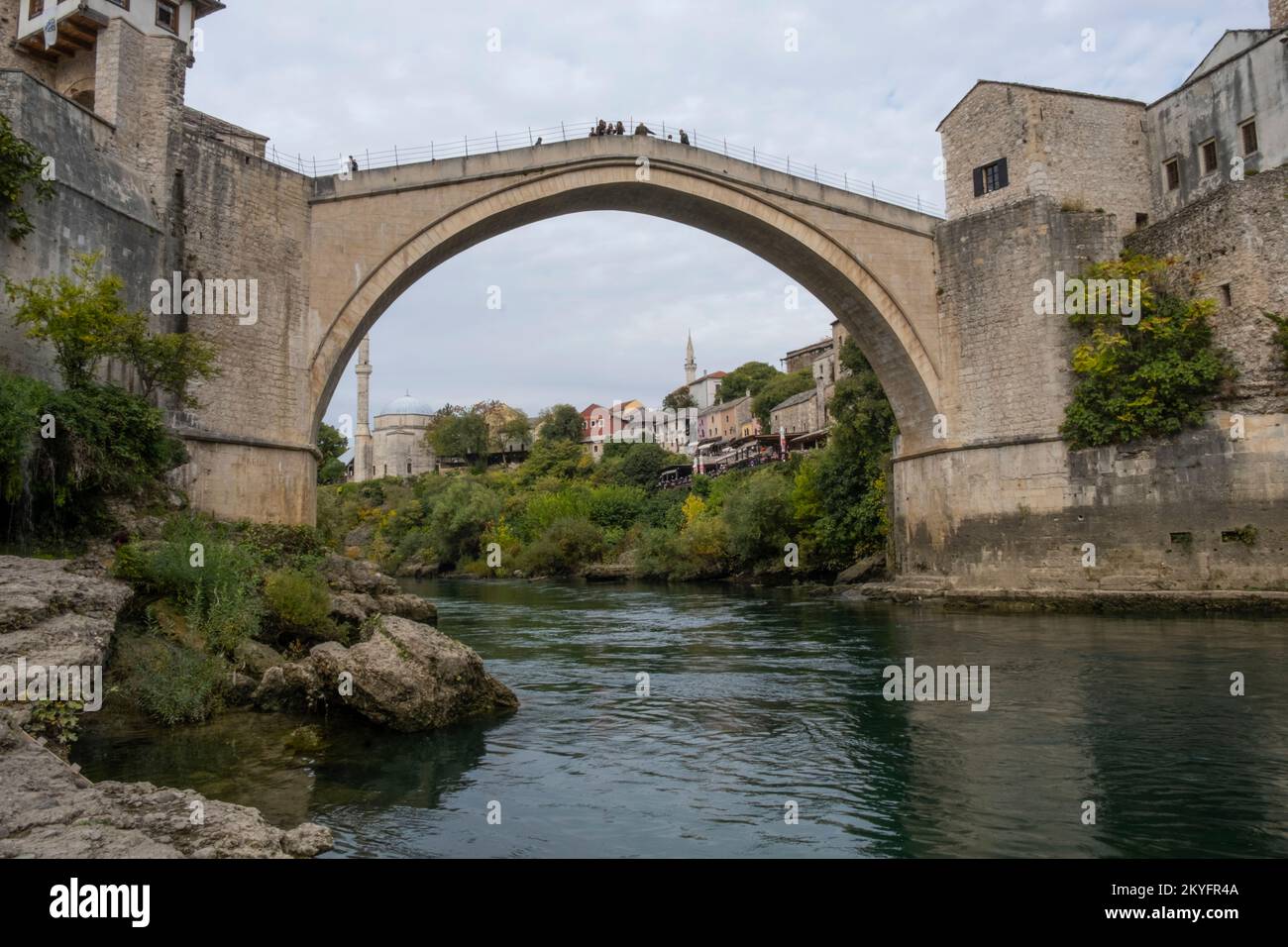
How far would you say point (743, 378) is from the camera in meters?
71.4

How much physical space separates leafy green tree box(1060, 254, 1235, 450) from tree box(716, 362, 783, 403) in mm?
52258

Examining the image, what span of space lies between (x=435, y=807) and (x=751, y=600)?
17152 mm

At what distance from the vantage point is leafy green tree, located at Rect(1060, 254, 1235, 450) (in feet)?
52.8

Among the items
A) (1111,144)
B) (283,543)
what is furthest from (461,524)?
(1111,144)

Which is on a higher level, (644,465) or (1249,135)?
(1249,135)

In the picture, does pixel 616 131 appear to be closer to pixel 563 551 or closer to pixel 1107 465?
pixel 1107 465

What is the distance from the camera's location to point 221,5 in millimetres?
19766

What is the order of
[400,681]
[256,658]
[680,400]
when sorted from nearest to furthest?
[400,681] → [256,658] → [680,400]

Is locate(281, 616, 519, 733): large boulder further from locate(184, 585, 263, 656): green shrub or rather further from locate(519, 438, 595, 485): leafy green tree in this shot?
locate(519, 438, 595, 485): leafy green tree

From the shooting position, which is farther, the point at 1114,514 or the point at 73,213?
the point at 1114,514

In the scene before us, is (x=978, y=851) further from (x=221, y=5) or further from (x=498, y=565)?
(x=498, y=565)

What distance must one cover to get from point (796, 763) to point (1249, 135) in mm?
17272

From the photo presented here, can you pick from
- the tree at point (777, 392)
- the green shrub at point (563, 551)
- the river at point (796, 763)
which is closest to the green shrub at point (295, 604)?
the river at point (796, 763)
